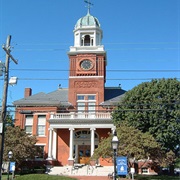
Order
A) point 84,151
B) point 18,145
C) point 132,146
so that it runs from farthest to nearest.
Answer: point 84,151, point 18,145, point 132,146

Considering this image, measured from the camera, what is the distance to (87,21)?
5269cm

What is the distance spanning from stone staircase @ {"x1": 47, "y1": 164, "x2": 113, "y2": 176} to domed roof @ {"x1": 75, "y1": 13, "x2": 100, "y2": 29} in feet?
74.4

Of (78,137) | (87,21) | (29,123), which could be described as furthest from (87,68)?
(29,123)

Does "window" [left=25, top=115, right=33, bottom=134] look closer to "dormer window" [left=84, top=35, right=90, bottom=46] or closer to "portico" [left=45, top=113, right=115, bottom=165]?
"portico" [left=45, top=113, right=115, bottom=165]

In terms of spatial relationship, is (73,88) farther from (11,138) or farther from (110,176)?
(110,176)

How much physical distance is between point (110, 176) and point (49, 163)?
43.5ft

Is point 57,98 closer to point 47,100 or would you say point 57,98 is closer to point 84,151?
point 47,100

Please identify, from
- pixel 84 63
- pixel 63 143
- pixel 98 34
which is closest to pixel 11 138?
pixel 63 143

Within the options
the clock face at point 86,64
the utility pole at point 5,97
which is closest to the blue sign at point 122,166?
the utility pole at point 5,97

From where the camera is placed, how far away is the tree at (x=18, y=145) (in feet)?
122

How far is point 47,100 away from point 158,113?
18.7 metres

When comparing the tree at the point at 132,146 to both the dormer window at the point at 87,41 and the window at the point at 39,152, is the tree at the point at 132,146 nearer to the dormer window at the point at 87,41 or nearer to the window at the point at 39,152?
the window at the point at 39,152

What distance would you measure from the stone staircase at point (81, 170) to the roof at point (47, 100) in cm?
1002

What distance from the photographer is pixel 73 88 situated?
49312mm
